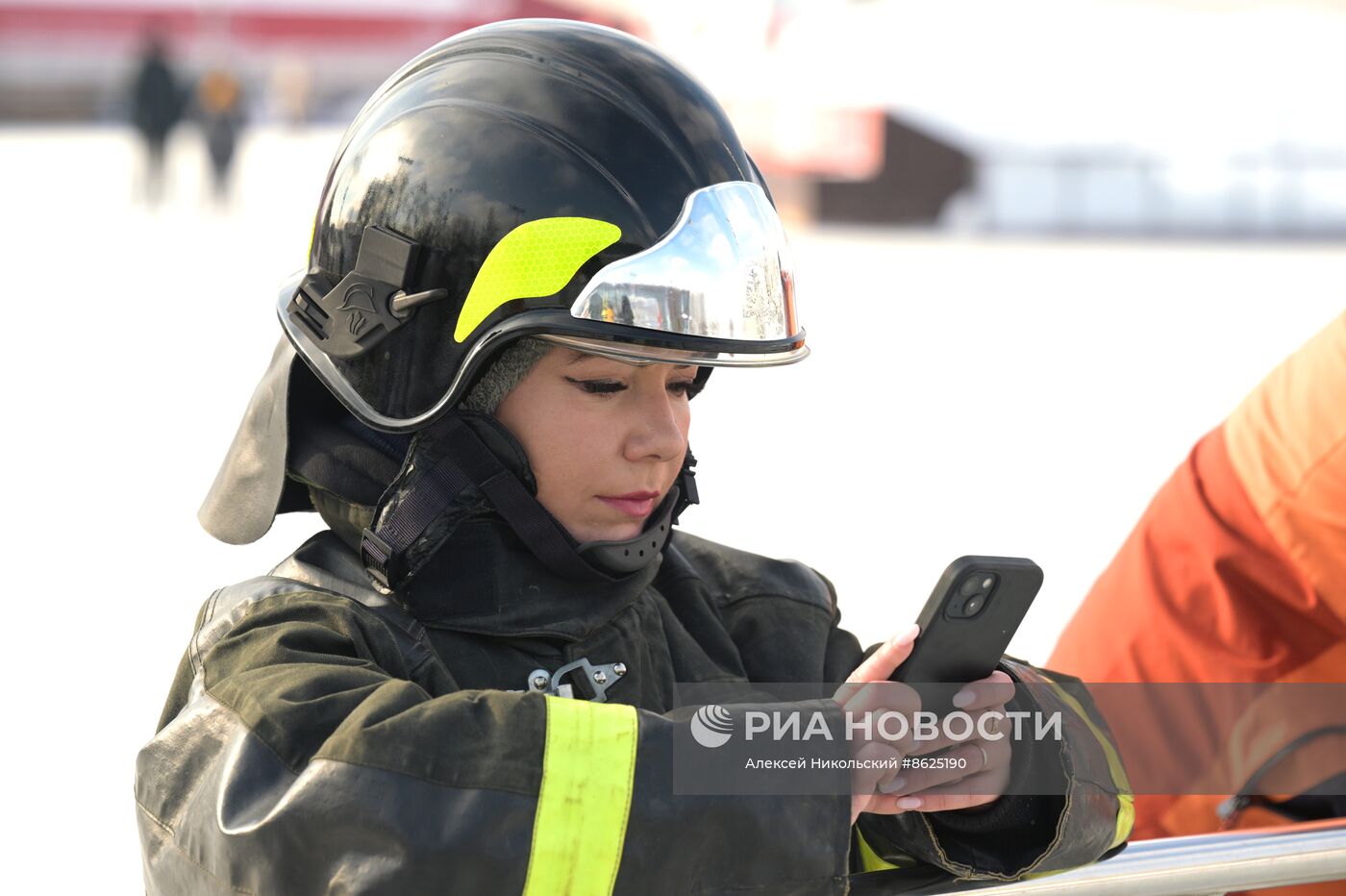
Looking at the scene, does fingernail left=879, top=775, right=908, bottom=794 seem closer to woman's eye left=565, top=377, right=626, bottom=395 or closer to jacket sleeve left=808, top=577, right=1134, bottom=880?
jacket sleeve left=808, top=577, right=1134, bottom=880

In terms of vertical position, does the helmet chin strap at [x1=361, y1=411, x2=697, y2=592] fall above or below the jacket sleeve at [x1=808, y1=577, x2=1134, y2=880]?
above

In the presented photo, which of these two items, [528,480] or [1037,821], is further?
[528,480]

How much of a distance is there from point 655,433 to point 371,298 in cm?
36

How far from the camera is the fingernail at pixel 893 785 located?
1.45 meters

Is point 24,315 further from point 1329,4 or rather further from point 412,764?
point 1329,4

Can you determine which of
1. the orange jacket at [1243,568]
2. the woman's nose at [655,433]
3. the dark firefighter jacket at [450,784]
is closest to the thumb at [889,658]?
the dark firefighter jacket at [450,784]

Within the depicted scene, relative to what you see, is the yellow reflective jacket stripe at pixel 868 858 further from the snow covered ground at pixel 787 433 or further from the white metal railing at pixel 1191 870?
the snow covered ground at pixel 787 433

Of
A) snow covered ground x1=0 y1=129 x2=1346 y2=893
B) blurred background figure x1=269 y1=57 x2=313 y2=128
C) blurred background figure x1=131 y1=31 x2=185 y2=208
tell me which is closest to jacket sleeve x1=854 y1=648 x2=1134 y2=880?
snow covered ground x1=0 y1=129 x2=1346 y2=893

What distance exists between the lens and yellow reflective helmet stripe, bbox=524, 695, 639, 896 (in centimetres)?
131

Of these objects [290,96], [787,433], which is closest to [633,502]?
[787,433]

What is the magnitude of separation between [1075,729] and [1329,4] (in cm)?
1970

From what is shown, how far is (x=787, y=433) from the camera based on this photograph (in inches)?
314

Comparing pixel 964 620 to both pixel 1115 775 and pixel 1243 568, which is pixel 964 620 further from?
pixel 1243 568

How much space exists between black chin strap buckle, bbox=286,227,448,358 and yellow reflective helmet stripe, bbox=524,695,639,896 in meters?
0.60
